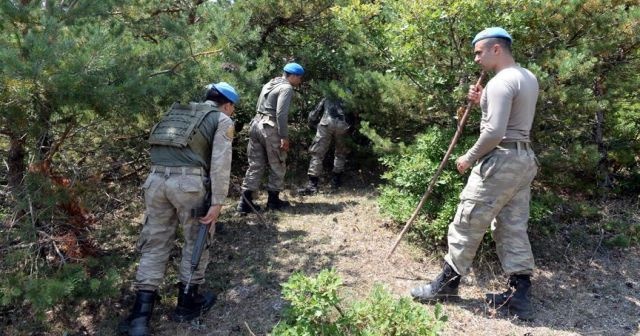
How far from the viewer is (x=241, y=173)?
8.02m

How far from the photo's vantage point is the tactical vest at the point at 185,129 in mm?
4062

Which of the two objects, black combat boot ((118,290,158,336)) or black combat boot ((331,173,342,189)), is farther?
black combat boot ((331,173,342,189))

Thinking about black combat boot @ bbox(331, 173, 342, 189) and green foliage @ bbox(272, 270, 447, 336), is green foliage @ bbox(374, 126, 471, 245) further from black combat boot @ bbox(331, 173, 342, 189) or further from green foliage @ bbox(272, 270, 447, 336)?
black combat boot @ bbox(331, 173, 342, 189)

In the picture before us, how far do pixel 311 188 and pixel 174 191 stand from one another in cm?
361

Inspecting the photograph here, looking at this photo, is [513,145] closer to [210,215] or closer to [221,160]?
[221,160]

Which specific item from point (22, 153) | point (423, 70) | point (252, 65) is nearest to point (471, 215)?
point (423, 70)

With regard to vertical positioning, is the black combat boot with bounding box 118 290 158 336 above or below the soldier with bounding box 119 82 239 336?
below

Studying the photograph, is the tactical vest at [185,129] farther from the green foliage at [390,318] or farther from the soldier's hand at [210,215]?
the green foliage at [390,318]

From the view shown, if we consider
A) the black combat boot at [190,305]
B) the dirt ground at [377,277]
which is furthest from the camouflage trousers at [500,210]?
the black combat boot at [190,305]

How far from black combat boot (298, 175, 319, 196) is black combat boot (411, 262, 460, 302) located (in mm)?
3351

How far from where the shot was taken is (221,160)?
13.6 feet

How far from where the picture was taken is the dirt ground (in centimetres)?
414

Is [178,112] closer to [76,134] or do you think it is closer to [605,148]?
[76,134]

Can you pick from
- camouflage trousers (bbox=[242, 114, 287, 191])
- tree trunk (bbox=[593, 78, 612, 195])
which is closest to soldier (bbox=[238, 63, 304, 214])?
camouflage trousers (bbox=[242, 114, 287, 191])
